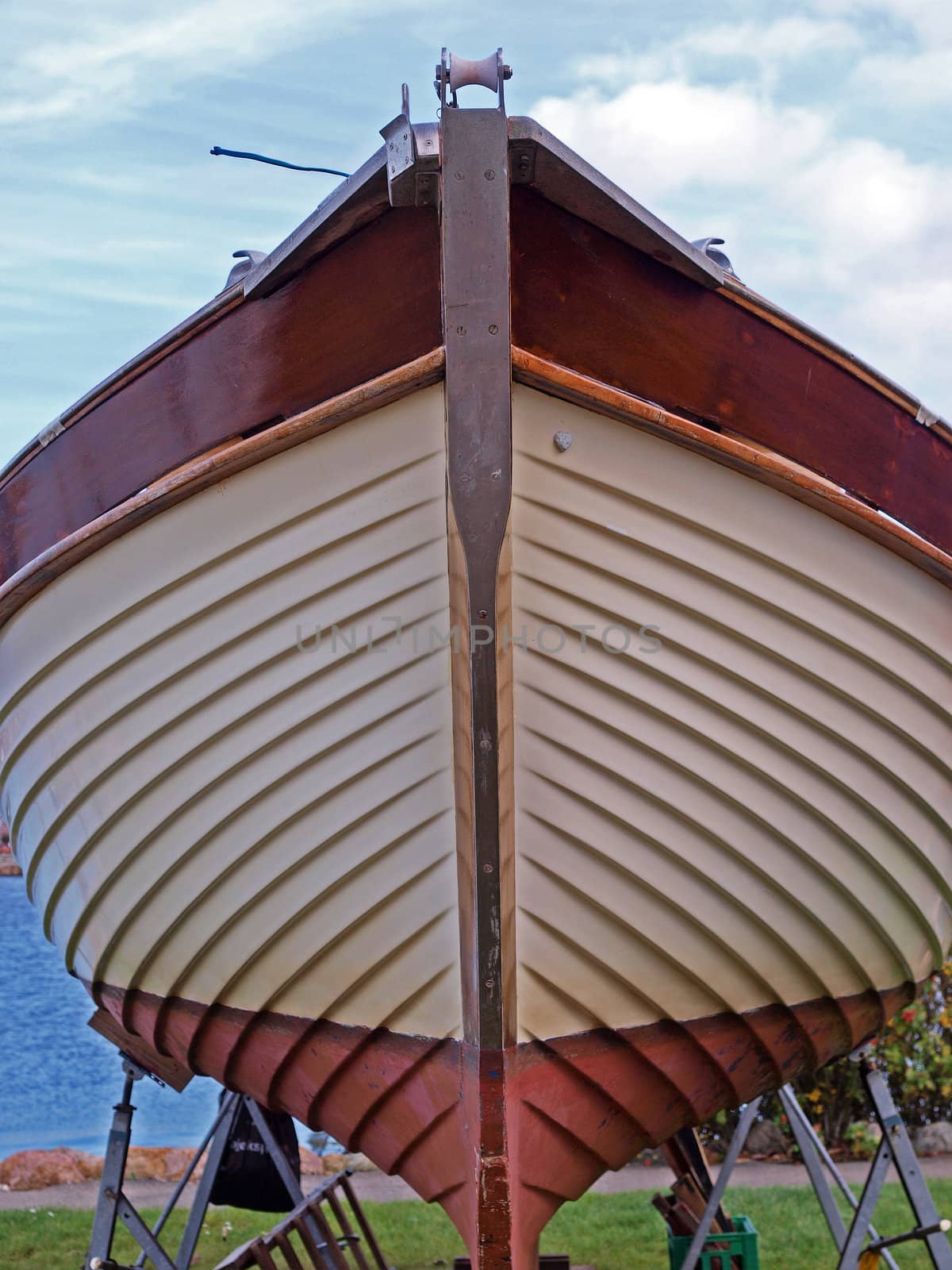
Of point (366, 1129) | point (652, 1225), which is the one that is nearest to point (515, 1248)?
point (366, 1129)

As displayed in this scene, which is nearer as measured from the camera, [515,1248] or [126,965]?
[515,1248]

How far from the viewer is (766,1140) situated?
7422 mm

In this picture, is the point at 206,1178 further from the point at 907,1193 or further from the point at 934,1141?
the point at 934,1141

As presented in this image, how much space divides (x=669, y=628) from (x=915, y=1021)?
519 cm

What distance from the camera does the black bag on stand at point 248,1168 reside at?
4.66 m

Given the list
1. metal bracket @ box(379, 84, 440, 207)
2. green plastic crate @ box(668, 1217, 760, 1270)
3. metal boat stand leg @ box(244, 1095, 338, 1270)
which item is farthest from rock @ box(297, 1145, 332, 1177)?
metal bracket @ box(379, 84, 440, 207)

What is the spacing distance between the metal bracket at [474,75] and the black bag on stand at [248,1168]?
3.73 m

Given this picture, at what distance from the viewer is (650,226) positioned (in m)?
2.43

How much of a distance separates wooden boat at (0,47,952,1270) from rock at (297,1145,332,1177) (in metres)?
4.72

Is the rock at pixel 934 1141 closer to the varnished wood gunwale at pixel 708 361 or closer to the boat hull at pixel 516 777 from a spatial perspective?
the boat hull at pixel 516 777

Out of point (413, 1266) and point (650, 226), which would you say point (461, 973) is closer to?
point (650, 226)

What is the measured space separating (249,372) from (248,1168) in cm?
332

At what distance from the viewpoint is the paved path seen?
6.64 m

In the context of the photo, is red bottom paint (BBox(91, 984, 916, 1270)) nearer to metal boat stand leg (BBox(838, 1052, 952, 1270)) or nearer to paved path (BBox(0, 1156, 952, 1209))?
metal boat stand leg (BBox(838, 1052, 952, 1270))
